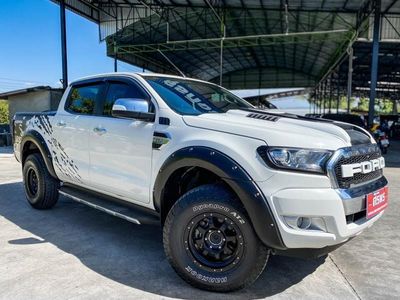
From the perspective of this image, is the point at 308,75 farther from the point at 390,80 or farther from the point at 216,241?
the point at 216,241

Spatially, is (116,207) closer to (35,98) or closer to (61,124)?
(61,124)

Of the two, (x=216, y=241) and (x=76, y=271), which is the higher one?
(x=216, y=241)

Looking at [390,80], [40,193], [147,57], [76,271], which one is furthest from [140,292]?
[390,80]

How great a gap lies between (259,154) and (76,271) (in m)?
1.96

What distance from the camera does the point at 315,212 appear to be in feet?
8.32

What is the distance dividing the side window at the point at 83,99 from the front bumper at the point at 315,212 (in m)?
2.57

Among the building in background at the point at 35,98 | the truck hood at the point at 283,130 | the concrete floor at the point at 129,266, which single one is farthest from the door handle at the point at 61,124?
the building in background at the point at 35,98

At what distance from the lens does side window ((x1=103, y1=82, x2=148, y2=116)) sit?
374cm

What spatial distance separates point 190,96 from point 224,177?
1.12 metres

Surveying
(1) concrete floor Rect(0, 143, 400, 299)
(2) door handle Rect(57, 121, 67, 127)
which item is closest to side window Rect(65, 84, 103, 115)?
(2) door handle Rect(57, 121, 67, 127)

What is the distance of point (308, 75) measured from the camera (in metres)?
41.0

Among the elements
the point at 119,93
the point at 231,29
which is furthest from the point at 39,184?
the point at 231,29

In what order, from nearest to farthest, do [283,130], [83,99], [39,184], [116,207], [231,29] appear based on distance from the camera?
1. [283,130]
2. [116,207]
3. [83,99]
4. [39,184]
5. [231,29]

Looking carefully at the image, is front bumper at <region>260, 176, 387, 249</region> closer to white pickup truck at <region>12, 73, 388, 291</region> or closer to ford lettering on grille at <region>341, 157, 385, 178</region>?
white pickup truck at <region>12, 73, 388, 291</region>
